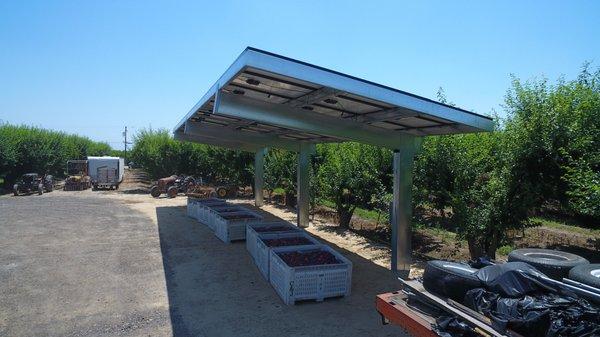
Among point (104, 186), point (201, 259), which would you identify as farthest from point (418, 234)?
point (104, 186)

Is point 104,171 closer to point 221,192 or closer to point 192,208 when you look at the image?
point 221,192

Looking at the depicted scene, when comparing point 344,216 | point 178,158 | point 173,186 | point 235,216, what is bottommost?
point 344,216

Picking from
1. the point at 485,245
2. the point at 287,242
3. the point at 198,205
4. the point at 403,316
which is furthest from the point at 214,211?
the point at 403,316

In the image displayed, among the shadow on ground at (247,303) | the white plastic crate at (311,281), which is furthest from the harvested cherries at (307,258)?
the shadow on ground at (247,303)

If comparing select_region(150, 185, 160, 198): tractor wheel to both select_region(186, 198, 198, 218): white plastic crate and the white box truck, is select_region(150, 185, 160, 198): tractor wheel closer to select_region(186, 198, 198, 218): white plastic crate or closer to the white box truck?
the white box truck

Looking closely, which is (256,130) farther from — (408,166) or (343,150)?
(408,166)

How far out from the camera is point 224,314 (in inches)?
255

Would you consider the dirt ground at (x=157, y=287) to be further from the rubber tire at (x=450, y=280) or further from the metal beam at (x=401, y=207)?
the rubber tire at (x=450, y=280)

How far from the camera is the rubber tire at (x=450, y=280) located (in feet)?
12.0

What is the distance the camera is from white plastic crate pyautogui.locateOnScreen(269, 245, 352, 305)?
6.80 m

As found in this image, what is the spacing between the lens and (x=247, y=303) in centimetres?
696

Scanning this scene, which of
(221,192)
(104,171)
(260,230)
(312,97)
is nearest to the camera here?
(312,97)

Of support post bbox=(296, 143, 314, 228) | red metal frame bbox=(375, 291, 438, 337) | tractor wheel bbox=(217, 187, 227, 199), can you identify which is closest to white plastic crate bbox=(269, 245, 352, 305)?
red metal frame bbox=(375, 291, 438, 337)

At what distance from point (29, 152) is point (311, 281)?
3221 centimetres
